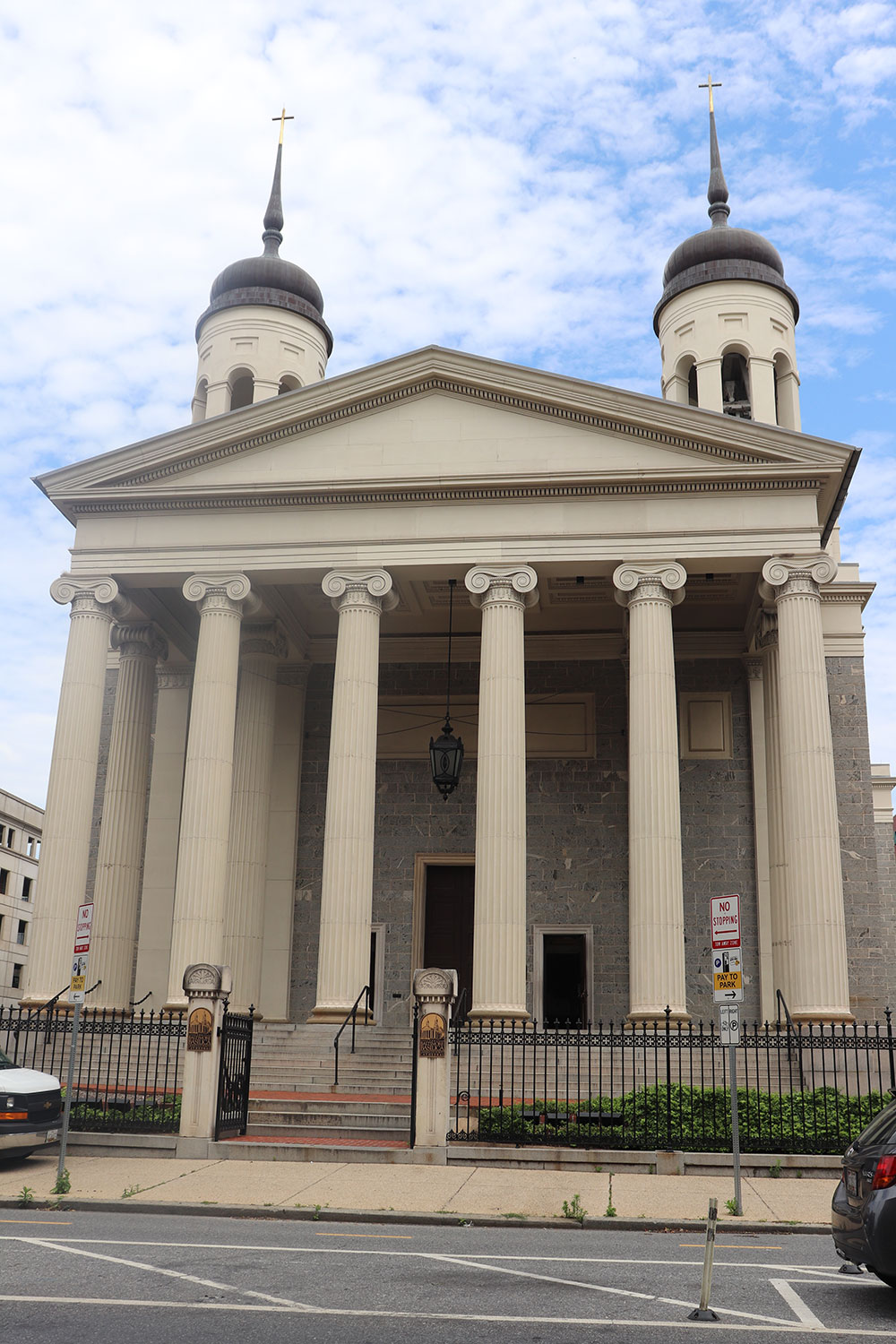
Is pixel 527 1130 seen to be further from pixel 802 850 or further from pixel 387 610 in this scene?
pixel 387 610

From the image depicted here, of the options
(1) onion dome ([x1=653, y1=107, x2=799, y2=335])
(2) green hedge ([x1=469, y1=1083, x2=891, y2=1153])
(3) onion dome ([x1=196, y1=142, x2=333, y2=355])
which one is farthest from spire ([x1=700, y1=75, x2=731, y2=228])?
(2) green hedge ([x1=469, y1=1083, x2=891, y2=1153])

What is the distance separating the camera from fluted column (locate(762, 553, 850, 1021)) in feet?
70.9

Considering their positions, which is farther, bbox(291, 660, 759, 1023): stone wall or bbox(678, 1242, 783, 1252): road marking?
bbox(291, 660, 759, 1023): stone wall

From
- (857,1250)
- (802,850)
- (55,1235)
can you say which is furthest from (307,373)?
(857,1250)

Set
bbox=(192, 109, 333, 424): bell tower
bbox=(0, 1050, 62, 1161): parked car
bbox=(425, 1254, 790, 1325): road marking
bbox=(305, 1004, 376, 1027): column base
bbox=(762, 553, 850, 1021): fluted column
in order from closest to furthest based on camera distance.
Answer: bbox=(425, 1254, 790, 1325): road marking < bbox=(0, 1050, 62, 1161): parked car < bbox=(762, 553, 850, 1021): fluted column < bbox=(305, 1004, 376, 1027): column base < bbox=(192, 109, 333, 424): bell tower

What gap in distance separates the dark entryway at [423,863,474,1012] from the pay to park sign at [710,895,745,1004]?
16.6 metres

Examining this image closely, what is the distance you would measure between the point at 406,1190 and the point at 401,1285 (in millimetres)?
4737

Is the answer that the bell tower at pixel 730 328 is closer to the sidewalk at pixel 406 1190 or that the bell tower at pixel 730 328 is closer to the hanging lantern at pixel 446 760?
the hanging lantern at pixel 446 760

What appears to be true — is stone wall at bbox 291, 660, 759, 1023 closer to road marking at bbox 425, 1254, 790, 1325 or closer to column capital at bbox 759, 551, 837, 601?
column capital at bbox 759, 551, 837, 601

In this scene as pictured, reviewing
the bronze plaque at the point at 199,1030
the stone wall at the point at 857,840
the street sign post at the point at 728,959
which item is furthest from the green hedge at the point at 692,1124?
the stone wall at the point at 857,840

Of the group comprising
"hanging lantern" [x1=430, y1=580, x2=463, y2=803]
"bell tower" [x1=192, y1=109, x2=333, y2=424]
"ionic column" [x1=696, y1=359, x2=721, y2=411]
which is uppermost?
"bell tower" [x1=192, y1=109, x2=333, y2=424]

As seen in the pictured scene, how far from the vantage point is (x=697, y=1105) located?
1575cm

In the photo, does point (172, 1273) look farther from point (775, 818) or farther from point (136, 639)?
point (136, 639)

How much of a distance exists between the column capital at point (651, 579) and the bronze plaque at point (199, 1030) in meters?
11.7
